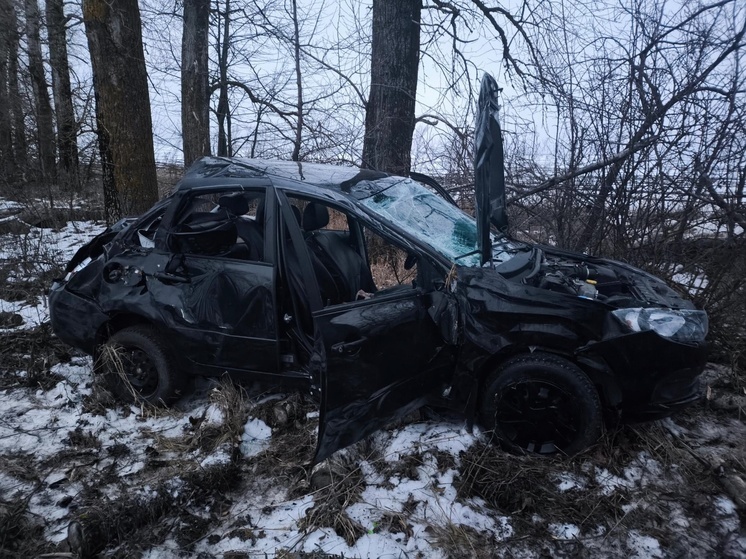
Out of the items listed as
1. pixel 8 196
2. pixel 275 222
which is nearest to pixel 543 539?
pixel 275 222

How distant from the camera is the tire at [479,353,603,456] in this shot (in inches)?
116

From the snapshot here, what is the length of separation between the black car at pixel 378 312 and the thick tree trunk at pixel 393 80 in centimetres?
362

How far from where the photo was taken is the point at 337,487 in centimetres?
297

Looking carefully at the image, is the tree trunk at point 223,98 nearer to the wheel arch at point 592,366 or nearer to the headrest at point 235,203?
the headrest at point 235,203

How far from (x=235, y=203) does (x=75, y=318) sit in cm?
157

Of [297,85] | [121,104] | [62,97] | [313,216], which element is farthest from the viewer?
[62,97]

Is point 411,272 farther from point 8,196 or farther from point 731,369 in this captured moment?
point 8,196

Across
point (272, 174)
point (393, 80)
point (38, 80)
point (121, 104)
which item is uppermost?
point (38, 80)

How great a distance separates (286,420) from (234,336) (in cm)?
69

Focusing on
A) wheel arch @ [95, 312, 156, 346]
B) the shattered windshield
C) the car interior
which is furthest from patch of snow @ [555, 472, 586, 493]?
wheel arch @ [95, 312, 156, 346]

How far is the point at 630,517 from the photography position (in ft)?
8.95

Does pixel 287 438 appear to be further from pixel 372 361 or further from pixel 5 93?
pixel 5 93

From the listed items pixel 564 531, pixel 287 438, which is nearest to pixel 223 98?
pixel 287 438

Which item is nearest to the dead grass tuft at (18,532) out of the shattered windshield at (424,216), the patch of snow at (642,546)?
the shattered windshield at (424,216)
